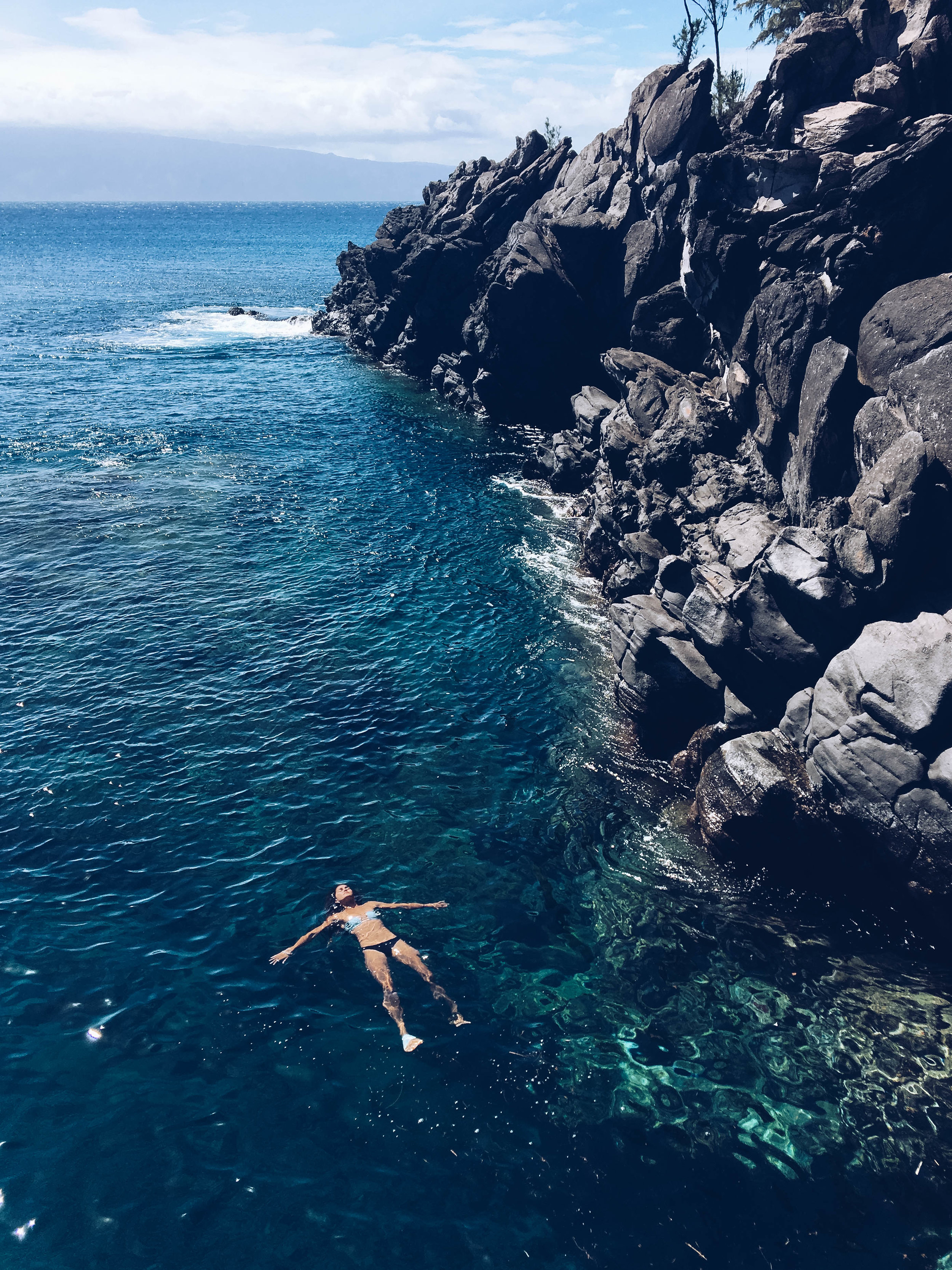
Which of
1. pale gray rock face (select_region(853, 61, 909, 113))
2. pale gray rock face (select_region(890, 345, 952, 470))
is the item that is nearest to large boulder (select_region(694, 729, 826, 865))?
pale gray rock face (select_region(890, 345, 952, 470))

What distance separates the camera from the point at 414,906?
23312 mm

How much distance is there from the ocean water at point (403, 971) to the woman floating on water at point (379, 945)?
33 cm

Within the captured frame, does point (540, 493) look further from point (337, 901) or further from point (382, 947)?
point (382, 947)

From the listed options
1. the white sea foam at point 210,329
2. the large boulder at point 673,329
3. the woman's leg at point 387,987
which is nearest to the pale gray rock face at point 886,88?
the large boulder at point 673,329

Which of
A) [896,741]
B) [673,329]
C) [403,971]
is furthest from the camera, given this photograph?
[673,329]

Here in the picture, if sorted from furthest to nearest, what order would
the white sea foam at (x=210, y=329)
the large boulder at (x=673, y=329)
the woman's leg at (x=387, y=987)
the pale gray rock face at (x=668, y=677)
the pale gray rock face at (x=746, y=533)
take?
the white sea foam at (x=210, y=329) → the large boulder at (x=673, y=329) → the pale gray rock face at (x=668, y=677) → the pale gray rock face at (x=746, y=533) → the woman's leg at (x=387, y=987)

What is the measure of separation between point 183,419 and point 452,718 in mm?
53508

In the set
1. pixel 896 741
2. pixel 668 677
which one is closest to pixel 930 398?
pixel 896 741

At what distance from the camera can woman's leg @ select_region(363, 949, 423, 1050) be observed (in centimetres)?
1962

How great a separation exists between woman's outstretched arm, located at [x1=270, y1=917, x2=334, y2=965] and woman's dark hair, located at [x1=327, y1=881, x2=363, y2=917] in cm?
32

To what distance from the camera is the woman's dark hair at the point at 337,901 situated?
909 inches

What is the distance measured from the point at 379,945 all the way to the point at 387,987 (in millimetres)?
1396

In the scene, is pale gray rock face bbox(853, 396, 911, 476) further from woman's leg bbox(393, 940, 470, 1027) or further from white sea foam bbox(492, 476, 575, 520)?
white sea foam bbox(492, 476, 575, 520)

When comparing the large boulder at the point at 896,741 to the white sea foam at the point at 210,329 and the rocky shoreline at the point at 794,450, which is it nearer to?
the rocky shoreline at the point at 794,450
